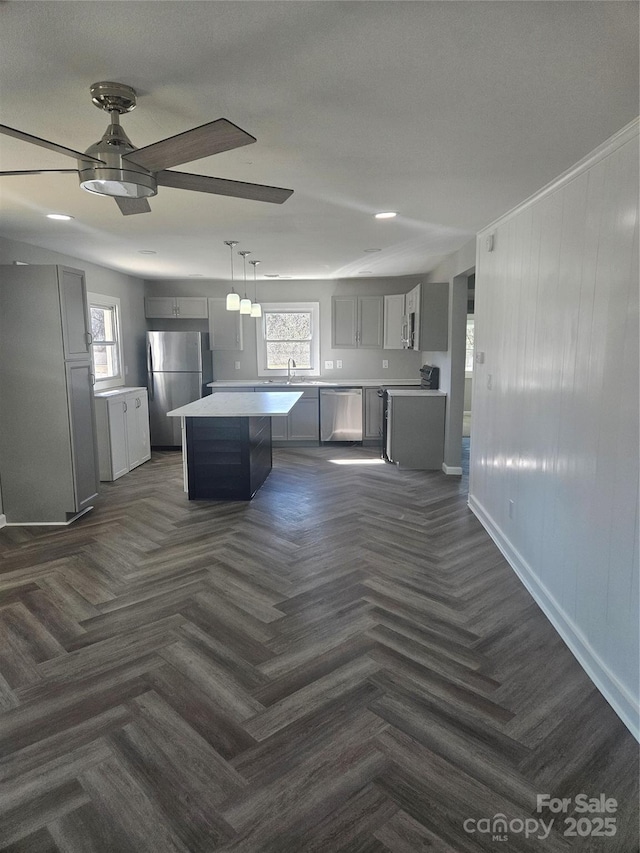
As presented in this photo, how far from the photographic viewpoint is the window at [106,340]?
Result: 597cm

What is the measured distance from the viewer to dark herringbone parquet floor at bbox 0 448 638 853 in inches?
62.0


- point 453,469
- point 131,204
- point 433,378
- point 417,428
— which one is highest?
point 131,204

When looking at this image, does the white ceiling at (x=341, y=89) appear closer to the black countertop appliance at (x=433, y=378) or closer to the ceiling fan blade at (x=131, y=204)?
the ceiling fan blade at (x=131, y=204)

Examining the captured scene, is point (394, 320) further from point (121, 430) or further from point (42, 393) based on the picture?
point (42, 393)

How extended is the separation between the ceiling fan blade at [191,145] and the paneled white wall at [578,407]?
5.01ft

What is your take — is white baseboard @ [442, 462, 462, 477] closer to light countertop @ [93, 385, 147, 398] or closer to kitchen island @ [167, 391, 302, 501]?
kitchen island @ [167, 391, 302, 501]

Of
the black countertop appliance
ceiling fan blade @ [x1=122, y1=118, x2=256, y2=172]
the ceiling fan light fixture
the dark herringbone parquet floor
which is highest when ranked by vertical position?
ceiling fan blade @ [x1=122, y1=118, x2=256, y2=172]

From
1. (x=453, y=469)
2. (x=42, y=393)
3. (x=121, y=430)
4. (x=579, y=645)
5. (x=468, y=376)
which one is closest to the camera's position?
(x=579, y=645)

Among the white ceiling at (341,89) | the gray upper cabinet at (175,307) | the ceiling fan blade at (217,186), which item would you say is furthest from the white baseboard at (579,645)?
the gray upper cabinet at (175,307)

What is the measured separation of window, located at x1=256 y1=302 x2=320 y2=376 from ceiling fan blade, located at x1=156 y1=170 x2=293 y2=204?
5267 millimetres

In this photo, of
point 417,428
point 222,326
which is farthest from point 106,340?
point 417,428

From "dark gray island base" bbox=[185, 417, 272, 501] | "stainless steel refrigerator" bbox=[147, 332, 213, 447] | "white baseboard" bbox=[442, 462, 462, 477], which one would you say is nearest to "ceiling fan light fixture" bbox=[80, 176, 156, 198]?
"dark gray island base" bbox=[185, 417, 272, 501]

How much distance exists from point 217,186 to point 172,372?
497 centimetres

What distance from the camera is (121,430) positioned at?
574 cm
